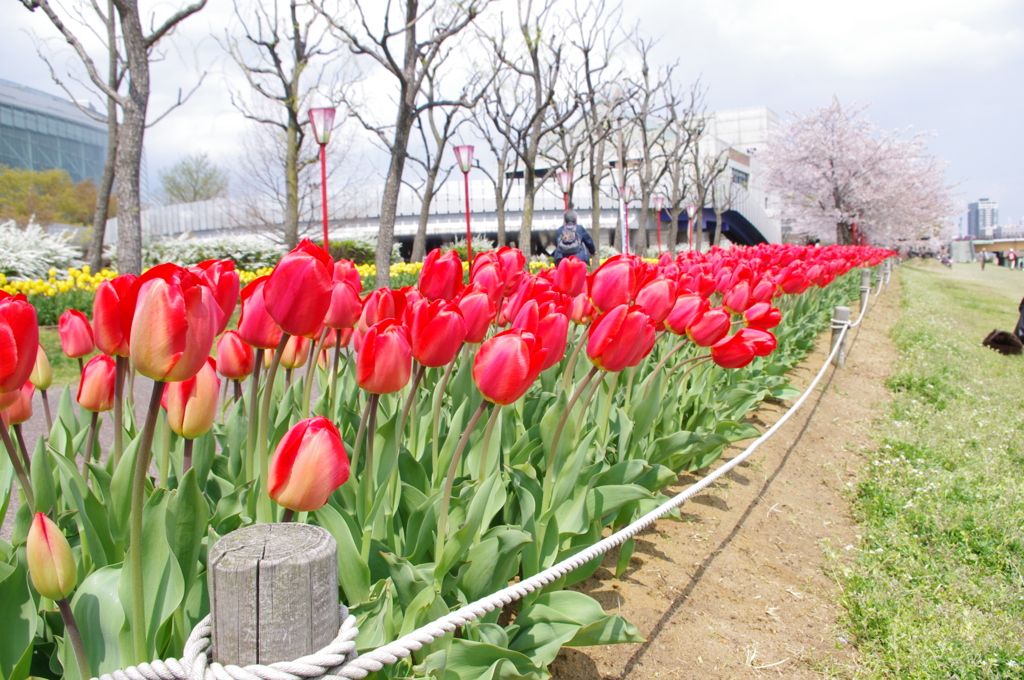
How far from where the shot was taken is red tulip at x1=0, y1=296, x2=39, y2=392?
1.03 meters

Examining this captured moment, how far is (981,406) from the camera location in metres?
5.88

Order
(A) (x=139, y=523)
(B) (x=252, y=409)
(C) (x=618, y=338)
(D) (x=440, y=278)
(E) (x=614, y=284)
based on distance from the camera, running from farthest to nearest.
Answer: (E) (x=614, y=284), (D) (x=440, y=278), (C) (x=618, y=338), (B) (x=252, y=409), (A) (x=139, y=523)

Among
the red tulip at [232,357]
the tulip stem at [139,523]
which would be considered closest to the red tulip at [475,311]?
the red tulip at [232,357]

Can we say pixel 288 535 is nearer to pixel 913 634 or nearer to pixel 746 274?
pixel 913 634

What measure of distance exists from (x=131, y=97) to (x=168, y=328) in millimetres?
10260

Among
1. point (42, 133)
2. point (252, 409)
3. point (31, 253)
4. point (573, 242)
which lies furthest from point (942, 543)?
point (42, 133)

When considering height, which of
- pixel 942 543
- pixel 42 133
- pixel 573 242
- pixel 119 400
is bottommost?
pixel 942 543

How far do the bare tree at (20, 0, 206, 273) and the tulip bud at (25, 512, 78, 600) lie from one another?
31.4ft

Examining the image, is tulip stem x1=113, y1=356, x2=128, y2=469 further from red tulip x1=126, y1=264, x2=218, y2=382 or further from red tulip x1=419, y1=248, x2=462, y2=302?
red tulip x1=419, y1=248, x2=462, y2=302

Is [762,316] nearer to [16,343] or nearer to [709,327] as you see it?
[709,327]

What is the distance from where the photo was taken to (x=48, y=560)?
0.98m

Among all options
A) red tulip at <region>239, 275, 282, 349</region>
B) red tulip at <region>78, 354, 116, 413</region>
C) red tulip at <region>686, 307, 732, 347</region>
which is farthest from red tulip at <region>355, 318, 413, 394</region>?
red tulip at <region>686, 307, 732, 347</region>

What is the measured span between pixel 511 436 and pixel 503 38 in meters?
17.9

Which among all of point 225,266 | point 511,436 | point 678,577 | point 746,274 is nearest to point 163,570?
point 225,266
